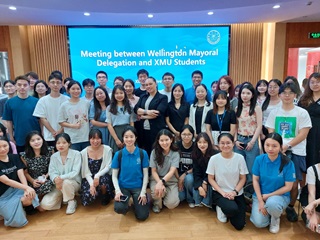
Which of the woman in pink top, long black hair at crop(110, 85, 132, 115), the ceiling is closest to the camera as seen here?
the woman in pink top

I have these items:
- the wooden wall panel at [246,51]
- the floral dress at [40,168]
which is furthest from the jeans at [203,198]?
the wooden wall panel at [246,51]

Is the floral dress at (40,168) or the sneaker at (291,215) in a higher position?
the floral dress at (40,168)

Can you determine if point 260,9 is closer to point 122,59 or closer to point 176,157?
point 122,59

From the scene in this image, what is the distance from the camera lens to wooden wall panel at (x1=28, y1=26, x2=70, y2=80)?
20.7ft

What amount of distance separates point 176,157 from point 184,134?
28 centimetres

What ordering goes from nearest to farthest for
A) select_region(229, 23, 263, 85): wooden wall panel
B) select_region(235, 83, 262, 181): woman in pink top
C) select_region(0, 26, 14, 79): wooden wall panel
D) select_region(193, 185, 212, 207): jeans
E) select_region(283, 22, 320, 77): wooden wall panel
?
select_region(193, 185, 212, 207): jeans < select_region(235, 83, 262, 181): woman in pink top < select_region(0, 26, 14, 79): wooden wall panel < select_region(283, 22, 320, 77): wooden wall panel < select_region(229, 23, 263, 85): wooden wall panel

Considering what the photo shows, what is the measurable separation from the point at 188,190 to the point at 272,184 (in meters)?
0.91

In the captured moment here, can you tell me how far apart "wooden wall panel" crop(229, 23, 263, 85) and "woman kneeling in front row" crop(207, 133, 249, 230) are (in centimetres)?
482

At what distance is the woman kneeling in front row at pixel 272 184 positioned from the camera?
2242 millimetres

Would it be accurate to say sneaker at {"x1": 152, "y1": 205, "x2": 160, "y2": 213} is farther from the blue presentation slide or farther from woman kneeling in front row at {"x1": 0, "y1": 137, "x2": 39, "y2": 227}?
the blue presentation slide

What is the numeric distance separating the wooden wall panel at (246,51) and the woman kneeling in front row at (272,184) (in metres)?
4.87

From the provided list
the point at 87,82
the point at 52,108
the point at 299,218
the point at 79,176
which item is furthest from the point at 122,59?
the point at 299,218

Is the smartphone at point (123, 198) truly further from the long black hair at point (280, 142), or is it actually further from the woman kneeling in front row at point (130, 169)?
the long black hair at point (280, 142)

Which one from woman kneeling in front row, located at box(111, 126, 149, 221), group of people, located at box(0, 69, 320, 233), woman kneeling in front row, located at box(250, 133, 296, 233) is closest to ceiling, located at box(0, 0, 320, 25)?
group of people, located at box(0, 69, 320, 233)
